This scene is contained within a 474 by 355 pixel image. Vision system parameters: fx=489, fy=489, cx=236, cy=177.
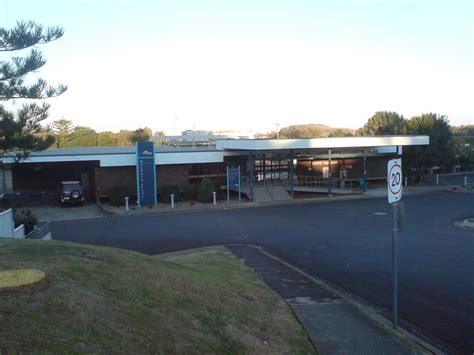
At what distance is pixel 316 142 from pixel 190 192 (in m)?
9.51

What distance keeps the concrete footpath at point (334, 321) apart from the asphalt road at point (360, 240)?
74 centimetres

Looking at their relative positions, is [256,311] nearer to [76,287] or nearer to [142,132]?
[76,287]

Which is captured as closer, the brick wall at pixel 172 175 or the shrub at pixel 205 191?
the shrub at pixel 205 191

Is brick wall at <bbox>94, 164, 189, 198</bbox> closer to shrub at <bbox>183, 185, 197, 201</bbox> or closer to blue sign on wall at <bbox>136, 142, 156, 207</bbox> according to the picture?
shrub at <bbox>183, 185, 197, 201</bbox>

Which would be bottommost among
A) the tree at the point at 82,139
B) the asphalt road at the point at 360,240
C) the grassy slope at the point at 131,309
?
the asphalt road at the point at 360,240

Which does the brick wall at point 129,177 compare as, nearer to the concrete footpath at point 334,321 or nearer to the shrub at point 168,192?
the shrub at point 168,192

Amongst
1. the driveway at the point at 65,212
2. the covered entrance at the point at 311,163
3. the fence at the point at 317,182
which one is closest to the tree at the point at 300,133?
the covered entrance at the point at 311,163

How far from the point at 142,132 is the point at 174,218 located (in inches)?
3148

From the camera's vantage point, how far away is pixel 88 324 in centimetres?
Answer: 571

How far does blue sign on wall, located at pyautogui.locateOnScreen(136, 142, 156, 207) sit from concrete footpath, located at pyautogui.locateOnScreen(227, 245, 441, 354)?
2067 centimetres

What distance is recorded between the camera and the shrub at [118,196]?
3272 cm

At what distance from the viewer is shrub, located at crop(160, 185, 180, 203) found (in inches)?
1340

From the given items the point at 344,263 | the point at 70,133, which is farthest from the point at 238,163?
the point at 70,133

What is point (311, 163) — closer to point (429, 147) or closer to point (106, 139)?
point (429, 147)
